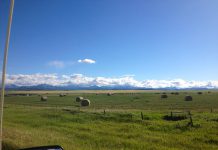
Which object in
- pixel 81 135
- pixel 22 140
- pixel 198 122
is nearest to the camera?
pixel 22 140

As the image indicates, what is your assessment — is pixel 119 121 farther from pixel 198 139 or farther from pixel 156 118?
pixel 198 139

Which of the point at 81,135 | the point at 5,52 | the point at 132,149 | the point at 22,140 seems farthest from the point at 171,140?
the point at 5,52

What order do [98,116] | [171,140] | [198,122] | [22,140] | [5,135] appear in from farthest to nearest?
[98,116] < [198,122] < [171,140] < [5,135] < [22,140]

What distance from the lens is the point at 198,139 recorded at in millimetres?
21531

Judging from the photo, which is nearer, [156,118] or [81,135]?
[81,135]

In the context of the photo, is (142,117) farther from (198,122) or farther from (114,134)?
(114,134)

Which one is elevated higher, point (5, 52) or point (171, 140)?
point (5, 52)

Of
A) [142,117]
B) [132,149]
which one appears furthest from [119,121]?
[132,149]

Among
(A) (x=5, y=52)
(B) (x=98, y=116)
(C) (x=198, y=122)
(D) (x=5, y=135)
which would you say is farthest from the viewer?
(B) (x=98, y=116)

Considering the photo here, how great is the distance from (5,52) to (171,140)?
51.3 feet

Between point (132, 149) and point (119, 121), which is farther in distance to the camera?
point (119, 121)

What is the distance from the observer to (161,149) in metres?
18.6

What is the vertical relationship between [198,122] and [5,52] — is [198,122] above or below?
below

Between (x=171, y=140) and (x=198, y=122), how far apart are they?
7691 millimetres
